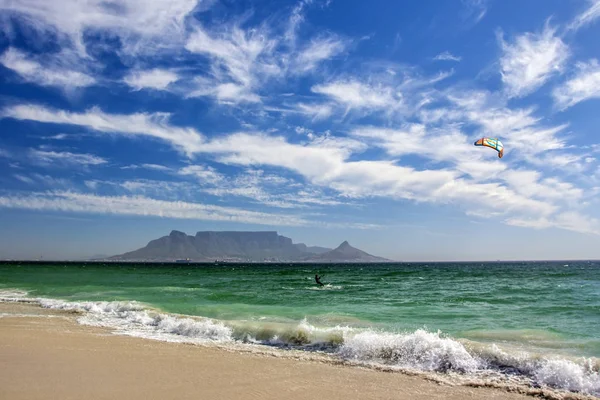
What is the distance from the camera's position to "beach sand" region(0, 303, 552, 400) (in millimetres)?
6910

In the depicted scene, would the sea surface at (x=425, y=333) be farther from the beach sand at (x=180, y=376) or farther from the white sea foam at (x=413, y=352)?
the beach sand at (x=180, y=376)

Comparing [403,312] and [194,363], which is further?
[403,312]

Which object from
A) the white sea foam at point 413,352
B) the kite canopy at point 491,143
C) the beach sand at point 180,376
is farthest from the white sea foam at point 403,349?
the kite canopy at point 491,143

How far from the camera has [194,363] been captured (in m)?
8.96

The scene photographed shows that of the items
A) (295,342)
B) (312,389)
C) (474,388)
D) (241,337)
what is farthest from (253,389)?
(241,337)

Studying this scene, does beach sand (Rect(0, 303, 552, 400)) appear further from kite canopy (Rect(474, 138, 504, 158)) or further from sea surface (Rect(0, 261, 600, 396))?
kite canopy (Rect(474, 138, 504, 158))

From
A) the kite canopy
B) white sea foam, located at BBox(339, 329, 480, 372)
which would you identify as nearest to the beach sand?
white sea foam, located at BBox(339, 329, 480, 372)

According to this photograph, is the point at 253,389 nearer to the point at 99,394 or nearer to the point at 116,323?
the point at 99,394

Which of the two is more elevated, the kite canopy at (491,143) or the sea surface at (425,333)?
the kite canopy at (491,143)

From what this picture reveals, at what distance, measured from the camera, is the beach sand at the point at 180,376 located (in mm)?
6910

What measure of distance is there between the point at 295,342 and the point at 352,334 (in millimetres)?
1580

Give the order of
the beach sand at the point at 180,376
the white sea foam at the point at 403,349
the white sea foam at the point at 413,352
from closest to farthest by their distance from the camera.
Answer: the beach sand at the point at 180,376, the white sea foam at the point at 403,349, the white sea foam at the point at 413,352

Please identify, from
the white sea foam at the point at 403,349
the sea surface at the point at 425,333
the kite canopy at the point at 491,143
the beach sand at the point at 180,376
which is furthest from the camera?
the kite canopy at the point at 491,143

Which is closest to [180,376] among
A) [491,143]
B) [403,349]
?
[403,349]
